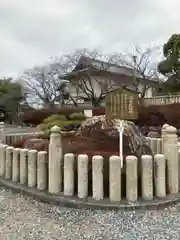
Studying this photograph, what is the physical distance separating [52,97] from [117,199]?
18624 mm

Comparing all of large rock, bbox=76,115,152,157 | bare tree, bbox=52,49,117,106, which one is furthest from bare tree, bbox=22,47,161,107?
large rock, bbox=76,115,152,157

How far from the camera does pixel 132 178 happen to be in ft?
9.91

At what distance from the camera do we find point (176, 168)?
3303mm

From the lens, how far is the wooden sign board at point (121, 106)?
142 inches

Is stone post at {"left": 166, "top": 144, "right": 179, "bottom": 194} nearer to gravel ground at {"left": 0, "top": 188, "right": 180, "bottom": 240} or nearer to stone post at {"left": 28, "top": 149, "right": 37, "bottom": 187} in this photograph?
gravel ground at {"left": 0, "top": 188, "right": 180, "bottom": 240}

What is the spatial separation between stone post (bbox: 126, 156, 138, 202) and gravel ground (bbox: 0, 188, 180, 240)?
0.74 ft

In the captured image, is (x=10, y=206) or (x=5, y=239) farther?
(x=10, y=206)

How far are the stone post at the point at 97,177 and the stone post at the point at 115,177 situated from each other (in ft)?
0.40

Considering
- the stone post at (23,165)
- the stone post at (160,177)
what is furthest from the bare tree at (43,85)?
the stone post at (160,177)

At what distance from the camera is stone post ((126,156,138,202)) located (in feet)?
9.86

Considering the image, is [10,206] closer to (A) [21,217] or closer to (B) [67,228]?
(A) [21,217]

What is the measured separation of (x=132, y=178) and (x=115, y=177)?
0.21 meters

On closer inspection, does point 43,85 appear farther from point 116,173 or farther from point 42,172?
point 116,173

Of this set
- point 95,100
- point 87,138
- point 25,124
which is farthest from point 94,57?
point 87,138
